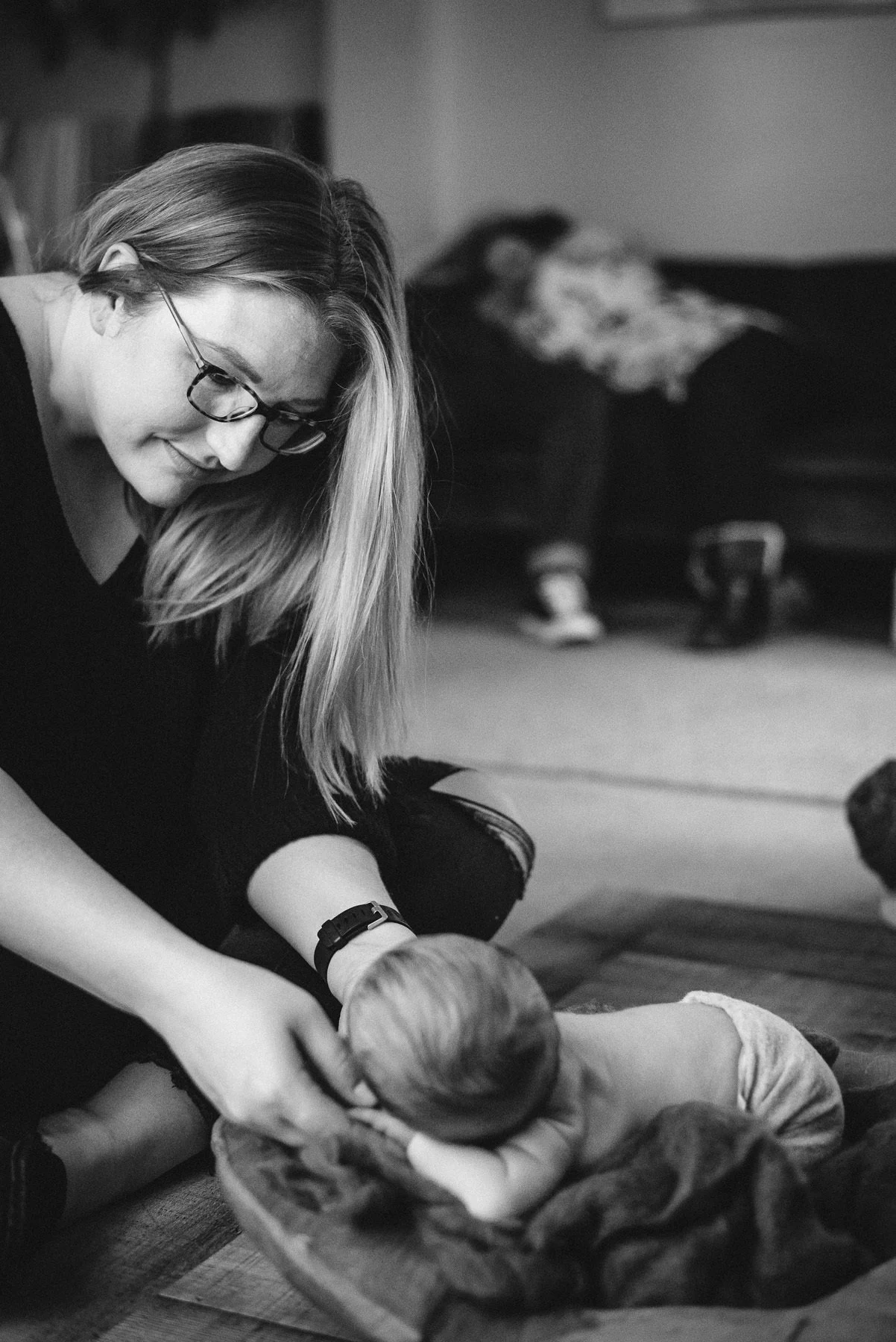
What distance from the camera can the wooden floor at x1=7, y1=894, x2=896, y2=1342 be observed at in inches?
39.6

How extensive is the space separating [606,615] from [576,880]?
1.87 meters

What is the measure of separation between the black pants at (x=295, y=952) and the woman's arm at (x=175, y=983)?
0.15 meters

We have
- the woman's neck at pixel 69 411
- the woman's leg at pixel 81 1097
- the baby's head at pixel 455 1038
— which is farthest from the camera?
the woman's neck at pixel 69 411

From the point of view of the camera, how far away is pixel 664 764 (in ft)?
8.31

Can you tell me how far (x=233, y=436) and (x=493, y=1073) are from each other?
20.0 inches

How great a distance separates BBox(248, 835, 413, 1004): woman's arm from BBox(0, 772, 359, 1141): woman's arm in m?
0.19

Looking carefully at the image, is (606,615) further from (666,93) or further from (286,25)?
(286,25)

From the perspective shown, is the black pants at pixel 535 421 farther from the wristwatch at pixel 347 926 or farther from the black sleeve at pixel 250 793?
the wristwatch at pixel 347 926

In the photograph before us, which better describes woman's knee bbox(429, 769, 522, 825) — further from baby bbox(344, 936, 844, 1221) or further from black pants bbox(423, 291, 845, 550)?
black pants bbox(423, 291, 845, 550)

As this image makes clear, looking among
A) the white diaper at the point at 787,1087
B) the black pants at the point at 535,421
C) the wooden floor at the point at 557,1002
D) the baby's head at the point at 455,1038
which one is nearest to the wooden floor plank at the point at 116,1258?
the wooden floor at the point at 557,1002

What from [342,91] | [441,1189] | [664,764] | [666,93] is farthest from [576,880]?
[342,91]

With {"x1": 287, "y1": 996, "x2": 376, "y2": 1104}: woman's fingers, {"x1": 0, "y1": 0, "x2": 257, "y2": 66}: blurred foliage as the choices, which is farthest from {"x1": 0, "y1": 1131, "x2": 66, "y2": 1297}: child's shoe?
{"x1": 0, "y1": 0, "x2": 257, "y2": 66}: blurred foliage

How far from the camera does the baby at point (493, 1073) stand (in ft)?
2.96

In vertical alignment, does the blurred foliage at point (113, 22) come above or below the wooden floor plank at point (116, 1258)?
above
